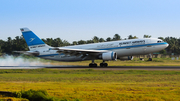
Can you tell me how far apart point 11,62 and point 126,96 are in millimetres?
42909

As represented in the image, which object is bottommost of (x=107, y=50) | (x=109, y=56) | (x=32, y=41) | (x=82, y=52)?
(x=109, y=56)

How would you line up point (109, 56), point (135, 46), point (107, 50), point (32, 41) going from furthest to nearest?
point (32, 41) → point (107, 50) → point (135, 46) → point (109, 56)

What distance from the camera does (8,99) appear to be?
31.2 ft

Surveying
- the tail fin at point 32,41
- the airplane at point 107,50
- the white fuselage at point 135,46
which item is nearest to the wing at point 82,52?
the airplane at point 107,50

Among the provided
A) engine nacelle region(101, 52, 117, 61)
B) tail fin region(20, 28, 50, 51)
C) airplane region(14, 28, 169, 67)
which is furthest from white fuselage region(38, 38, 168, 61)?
tail fin region(20, 28, 50, 51)

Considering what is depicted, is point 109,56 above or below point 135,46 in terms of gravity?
below

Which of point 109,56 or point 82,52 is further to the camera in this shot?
point 82,52

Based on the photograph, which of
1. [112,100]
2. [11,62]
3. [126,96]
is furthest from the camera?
[11,62]

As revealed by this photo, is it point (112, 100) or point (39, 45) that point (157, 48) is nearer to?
point (39, 45)

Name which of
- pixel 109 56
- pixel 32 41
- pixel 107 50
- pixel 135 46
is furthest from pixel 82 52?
pixel 32 41

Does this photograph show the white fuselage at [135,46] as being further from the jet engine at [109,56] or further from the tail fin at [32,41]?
the tail fin at [32,41]

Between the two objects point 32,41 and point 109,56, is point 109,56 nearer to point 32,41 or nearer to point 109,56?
point 109,56

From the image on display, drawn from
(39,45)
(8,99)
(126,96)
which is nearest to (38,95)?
(8,99)

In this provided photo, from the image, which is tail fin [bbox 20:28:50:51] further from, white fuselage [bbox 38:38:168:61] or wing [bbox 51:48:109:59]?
white fuselage [bbox 38:38:168:61]
